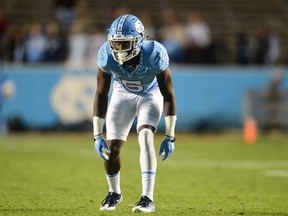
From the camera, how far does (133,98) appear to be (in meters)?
6.73

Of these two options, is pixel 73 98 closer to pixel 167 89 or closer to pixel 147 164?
pixel 167 89

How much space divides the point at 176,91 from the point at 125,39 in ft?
32.2

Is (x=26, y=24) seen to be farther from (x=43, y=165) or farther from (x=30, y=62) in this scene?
(x=43, y=165)

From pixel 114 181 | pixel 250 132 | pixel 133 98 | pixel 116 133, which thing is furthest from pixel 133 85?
pixel 250 132

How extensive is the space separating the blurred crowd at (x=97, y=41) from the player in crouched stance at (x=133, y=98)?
8688 millimetres

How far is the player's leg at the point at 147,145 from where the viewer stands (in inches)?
250

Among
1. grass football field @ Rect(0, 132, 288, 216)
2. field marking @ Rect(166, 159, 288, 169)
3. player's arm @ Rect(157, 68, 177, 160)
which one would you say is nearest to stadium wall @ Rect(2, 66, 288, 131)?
grass football field @ Rect(0, 132, 288, 216)

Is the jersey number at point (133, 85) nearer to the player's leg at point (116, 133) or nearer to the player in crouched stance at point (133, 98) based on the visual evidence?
the player in crouched stance at point (133, 98)

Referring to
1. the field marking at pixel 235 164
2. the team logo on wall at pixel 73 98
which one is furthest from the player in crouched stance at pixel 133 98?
the team logo on wall at pixel 73 98

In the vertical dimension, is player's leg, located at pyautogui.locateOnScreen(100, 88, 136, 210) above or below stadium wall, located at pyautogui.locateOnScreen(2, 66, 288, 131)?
above

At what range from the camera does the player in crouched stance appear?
6.40 metres

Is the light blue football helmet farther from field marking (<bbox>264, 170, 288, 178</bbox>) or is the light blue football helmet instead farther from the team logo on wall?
the team logo on wall

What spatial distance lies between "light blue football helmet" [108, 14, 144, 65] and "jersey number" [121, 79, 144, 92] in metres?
0.26

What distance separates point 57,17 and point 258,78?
4852 mm
